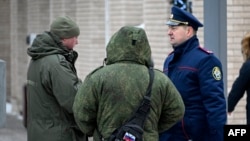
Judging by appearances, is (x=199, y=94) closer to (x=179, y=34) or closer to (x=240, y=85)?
(x=179, y=34)

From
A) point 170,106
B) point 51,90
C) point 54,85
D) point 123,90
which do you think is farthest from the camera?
point 51,90

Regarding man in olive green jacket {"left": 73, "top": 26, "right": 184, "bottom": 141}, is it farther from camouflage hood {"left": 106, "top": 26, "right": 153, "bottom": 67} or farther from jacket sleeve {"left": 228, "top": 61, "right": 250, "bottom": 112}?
jacket sleeve {"left": 228, "top": 61, "right": 250, "bottom": 112}

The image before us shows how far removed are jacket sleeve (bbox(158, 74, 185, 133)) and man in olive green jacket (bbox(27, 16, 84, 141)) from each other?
1.11 metres

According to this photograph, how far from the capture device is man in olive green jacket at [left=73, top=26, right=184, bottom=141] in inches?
202

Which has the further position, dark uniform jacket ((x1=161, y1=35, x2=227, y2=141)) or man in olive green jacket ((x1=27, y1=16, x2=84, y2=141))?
man in olive green jacket ((x1=27, y1=16, x2=84, y2=141))

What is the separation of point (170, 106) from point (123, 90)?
1.17 ft

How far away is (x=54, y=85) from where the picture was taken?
6344 mm

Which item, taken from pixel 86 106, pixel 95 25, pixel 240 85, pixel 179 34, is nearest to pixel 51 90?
pixel 179 34

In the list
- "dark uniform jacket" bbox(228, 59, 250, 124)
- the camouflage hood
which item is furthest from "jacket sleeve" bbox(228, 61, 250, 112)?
the camouflage hood

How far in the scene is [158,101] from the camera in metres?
5.19

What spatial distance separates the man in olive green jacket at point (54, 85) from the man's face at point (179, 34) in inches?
32.5

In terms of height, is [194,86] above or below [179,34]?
below

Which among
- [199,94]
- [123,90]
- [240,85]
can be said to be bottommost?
[240,85]

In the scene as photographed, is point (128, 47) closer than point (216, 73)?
Yes
